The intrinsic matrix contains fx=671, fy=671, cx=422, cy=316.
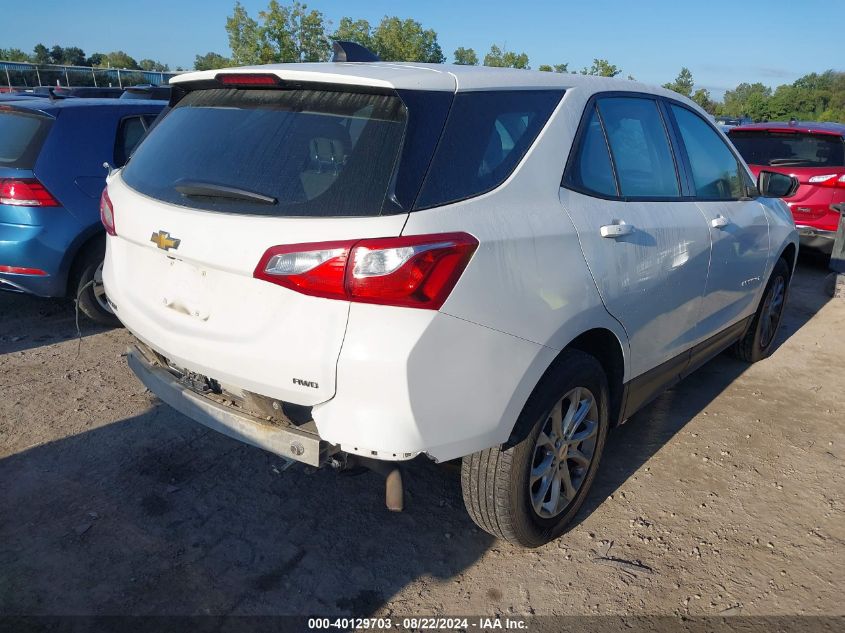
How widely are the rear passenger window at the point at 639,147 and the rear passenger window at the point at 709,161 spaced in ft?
0.87

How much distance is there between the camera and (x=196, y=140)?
2.59m

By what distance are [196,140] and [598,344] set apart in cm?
183

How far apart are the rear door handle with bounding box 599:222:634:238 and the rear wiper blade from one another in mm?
1299

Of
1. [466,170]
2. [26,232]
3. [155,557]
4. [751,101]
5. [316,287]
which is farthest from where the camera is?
[751,101]

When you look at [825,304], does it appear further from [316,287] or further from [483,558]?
[316,287]

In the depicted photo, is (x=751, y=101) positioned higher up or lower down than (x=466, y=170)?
lower down

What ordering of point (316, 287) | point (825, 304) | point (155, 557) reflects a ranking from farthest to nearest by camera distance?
point (825, 304)
point (155, 557)
point (316, 287)

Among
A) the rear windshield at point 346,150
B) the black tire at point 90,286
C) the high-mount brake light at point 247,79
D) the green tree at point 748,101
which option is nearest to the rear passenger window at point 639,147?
the rear windshield at point 346,150

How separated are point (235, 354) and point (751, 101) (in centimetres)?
5757

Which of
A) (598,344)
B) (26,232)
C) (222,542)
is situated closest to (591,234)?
(598,344)

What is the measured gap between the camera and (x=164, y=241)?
2.40 meters

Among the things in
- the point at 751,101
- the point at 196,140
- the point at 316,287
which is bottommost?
the point at 751,101

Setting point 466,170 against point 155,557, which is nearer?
point 466,170

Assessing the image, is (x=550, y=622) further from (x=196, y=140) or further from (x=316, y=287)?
(x=196, y=140)
